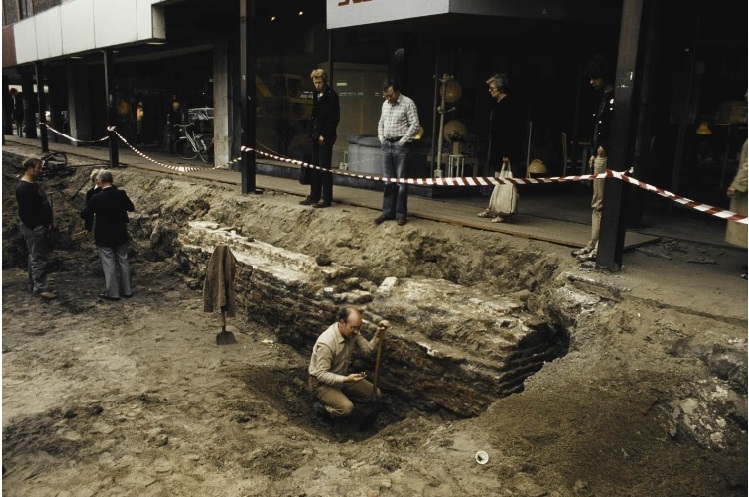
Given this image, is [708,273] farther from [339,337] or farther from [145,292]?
[145,292]

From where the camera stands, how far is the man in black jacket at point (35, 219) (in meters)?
9.93

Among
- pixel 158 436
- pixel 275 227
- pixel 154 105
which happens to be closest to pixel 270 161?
pixel 275 227

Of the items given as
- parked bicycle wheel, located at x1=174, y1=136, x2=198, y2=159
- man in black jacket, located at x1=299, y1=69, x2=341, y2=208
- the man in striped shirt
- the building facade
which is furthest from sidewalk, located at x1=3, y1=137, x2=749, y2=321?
parked bicycle wheel, located at x1=174, y1=136, x2=198, y2=159

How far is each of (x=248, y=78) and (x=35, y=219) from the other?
14.2 feet

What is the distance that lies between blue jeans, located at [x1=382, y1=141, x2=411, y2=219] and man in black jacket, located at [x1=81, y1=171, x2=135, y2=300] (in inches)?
174

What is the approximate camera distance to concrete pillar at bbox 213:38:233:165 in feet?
52.5

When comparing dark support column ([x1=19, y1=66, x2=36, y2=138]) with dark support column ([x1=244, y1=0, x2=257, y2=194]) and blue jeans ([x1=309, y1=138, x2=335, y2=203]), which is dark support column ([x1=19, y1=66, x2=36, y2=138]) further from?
blue jeans ([x1=309, y1=138, x2=335, y2=203])

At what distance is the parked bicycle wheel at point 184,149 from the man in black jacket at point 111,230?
31.7 ft

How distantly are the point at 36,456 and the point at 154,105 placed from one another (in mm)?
23834

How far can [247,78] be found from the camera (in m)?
11.3

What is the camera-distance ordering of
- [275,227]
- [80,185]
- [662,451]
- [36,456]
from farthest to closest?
[80,185] → [275,227] → [36,456] → [662,451]

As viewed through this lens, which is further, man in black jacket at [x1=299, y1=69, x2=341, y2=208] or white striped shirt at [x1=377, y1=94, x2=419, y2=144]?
man in black jacket at [x1=299, y1=69, x2=341, y2=208]

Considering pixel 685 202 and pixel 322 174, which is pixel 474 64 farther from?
pixel 685 202

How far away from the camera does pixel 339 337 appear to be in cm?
705
